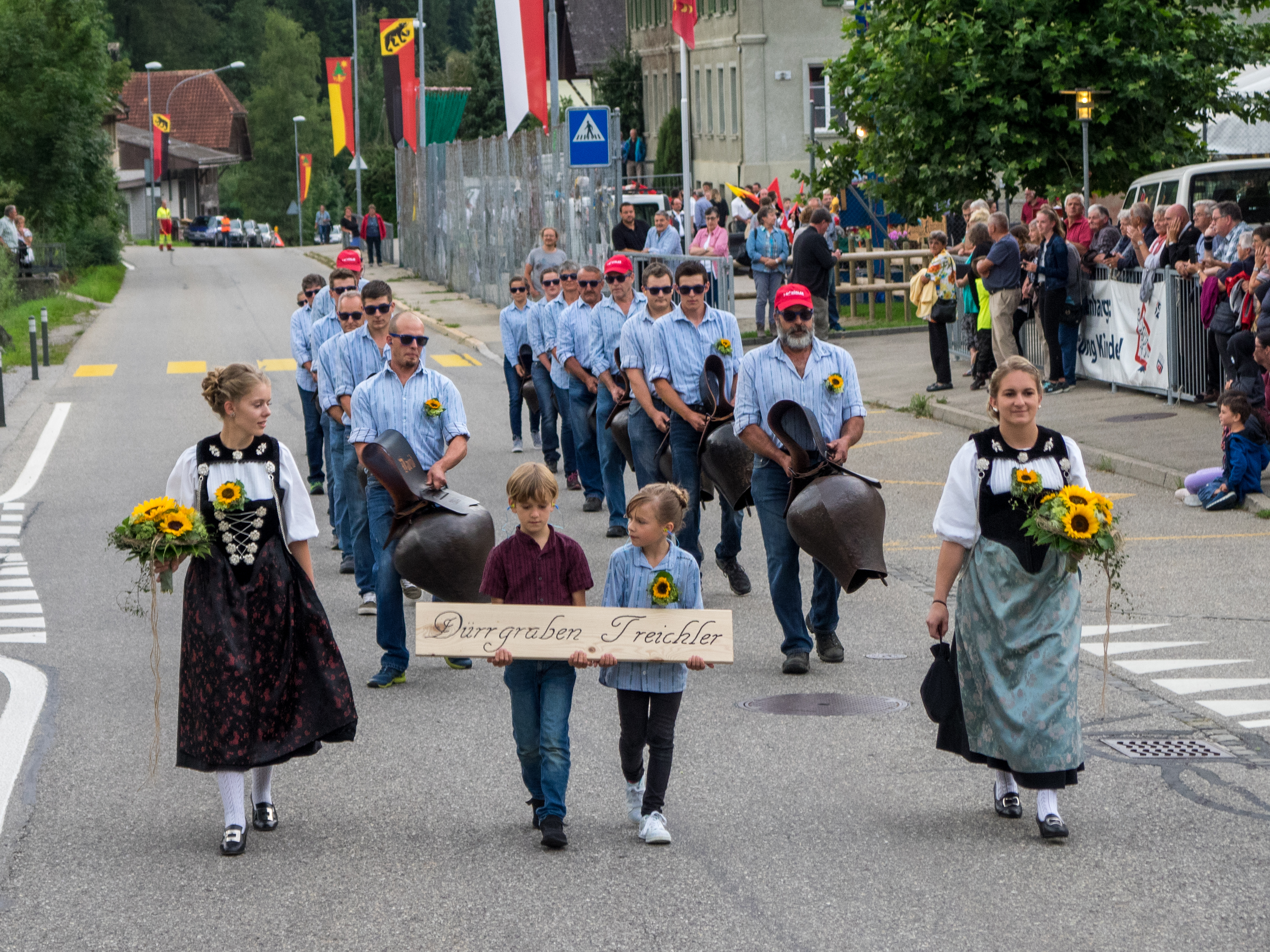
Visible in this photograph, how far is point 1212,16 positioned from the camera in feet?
72.2

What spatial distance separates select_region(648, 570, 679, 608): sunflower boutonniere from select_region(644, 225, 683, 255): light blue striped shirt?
20.1 meters

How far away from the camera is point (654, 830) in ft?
20.2

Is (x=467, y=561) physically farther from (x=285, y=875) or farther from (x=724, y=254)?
(x=724, y=254)

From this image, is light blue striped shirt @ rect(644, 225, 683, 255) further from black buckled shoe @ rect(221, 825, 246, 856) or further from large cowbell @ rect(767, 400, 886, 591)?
black buckled shoe @ rect(221, 825, 246, 856)

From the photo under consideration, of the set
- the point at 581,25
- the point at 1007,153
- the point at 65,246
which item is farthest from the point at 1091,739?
the point at 581,25

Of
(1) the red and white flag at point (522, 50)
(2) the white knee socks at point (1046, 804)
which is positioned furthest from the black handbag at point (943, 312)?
(2) the white knee socks at point (1046, 804)

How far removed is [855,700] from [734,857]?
226cm

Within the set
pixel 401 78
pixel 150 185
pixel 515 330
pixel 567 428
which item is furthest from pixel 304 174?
pixel 567 428

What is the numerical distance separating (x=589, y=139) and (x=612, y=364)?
1292cm

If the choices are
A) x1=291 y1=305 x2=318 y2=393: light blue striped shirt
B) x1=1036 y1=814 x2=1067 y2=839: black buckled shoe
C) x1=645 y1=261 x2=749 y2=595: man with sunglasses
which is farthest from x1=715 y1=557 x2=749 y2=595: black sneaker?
x1=1036 y1=814 x2=1067 y2=839: black buckled shoe

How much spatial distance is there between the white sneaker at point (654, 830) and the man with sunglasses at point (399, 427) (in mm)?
2812

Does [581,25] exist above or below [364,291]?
above

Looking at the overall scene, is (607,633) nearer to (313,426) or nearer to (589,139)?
(313,426)

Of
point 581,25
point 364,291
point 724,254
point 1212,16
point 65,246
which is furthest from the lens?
point 581,25
